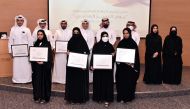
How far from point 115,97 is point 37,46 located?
1733 mm

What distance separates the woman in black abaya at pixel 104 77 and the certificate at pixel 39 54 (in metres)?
0.84

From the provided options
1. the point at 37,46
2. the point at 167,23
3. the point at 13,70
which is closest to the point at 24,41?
the point at 13,70

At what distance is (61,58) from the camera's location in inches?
253

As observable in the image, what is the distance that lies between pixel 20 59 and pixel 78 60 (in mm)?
1678

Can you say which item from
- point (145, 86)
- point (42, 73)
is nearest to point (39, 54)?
point (42, 73)

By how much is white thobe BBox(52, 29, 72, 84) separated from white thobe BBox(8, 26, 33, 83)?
0.56m

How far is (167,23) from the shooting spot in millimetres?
8148

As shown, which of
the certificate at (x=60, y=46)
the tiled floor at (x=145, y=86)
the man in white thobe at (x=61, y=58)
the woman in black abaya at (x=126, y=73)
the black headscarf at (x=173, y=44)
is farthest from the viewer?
the black headscarf at (x=173, y=44)

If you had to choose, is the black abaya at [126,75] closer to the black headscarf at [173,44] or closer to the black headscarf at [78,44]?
the black headscarf at [78,44]

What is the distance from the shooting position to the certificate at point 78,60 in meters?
5.29

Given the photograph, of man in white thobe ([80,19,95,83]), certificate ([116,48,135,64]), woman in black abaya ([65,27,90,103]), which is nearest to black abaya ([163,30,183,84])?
certificate ([116,48,135,64])

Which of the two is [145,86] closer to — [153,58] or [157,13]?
[153,58]

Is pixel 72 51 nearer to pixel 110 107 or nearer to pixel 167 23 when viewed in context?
pixel 110 107

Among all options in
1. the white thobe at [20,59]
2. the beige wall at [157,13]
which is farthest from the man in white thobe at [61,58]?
the beige wall at [157,13]
